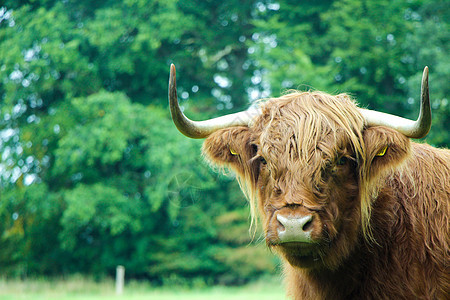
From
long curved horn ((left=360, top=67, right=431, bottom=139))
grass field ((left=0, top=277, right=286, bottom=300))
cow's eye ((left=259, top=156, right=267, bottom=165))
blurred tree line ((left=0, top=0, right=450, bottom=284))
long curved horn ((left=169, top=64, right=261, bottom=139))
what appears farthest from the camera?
blurred tree line ((left=0, top=0, right=450, bottom=284))

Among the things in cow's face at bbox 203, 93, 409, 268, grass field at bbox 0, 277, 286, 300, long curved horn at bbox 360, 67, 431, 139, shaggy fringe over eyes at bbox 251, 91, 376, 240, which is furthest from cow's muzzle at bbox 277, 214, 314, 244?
grass field at bbox 0, 277, 286, 300

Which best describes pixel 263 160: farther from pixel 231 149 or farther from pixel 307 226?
pixel 307 226

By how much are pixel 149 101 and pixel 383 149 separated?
1641cm

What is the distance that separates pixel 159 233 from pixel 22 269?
498 centimetres

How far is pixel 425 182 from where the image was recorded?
3.38m

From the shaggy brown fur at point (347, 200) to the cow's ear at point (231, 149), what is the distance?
1cm

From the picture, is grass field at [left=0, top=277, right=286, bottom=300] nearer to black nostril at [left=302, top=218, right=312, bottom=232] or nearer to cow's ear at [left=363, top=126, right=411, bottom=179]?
cow's ear at [left=363, top=126, right=411, bottom=179]

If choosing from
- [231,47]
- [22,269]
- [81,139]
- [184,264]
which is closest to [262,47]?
[231,47]

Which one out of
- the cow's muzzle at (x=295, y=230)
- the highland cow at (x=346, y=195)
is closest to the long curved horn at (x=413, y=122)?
the highland cow at (x=346, y=195)

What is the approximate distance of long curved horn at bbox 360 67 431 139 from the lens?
110 inches

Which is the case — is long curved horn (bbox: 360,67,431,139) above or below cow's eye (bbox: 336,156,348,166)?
above

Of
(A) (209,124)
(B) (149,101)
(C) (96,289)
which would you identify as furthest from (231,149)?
(B) (149,101)

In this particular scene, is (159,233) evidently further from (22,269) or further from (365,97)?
(365,97)

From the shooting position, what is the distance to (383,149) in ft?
10.2
